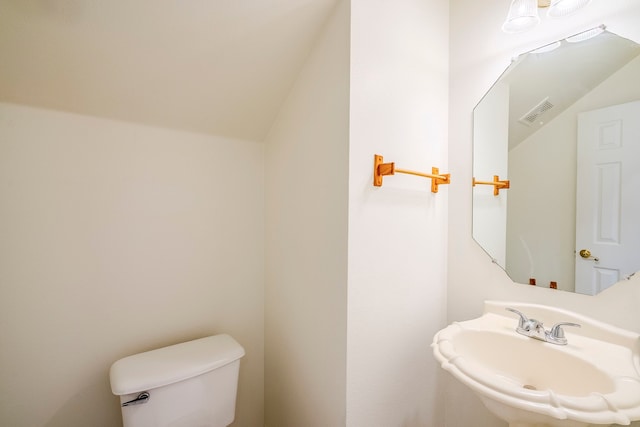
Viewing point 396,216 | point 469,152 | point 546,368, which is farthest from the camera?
point 469,152

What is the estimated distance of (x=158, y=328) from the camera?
127 centimetres

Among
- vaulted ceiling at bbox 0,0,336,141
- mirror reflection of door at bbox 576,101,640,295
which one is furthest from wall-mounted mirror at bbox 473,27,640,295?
vaulted ceiling at bbox 0,0,336,141

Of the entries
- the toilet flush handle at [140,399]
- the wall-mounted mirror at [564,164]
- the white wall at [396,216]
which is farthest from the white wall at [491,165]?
the toilet flush handle at [140,399]

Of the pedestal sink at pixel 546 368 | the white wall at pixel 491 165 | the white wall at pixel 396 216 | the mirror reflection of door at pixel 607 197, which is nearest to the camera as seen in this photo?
the pedestal sink at pixel 546 368

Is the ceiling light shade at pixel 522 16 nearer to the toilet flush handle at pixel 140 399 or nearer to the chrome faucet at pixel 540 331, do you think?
the chrome faucet at pixel 540 331

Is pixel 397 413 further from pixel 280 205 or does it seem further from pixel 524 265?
pixel 280 205

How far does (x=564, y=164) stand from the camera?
38.4 inches

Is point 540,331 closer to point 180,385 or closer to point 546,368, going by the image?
point 546,368

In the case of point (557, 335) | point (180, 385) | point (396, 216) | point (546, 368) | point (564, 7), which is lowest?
point (180, 385)

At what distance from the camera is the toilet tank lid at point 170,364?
0.97 m

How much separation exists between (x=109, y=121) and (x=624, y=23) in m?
1.98

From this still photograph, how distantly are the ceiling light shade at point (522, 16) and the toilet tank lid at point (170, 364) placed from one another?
1766 millimetres

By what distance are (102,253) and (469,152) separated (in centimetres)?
174

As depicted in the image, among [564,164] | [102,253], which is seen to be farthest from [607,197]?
[102,253]
